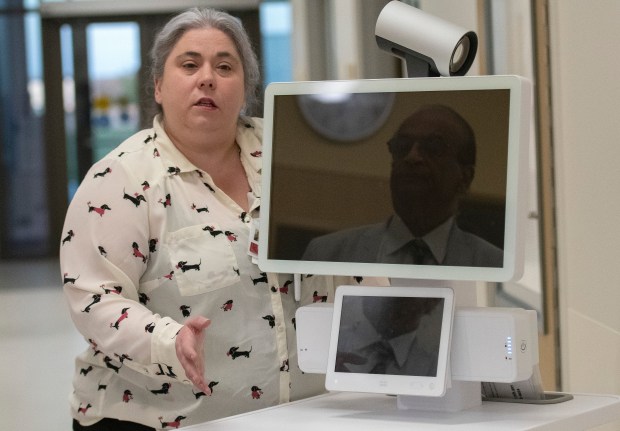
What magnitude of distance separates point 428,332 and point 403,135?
1.26ft

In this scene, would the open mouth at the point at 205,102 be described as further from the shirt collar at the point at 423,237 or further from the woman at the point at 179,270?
the shirt collar at the point at 423,237

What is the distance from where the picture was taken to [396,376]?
1.95m

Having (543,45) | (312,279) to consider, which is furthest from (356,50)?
(312,279)

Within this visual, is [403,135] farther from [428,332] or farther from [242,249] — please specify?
[242,249]

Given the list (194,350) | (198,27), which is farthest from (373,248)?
(198,27)

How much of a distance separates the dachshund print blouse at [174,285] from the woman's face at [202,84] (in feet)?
0.39

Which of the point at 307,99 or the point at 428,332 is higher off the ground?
the point at 307,99

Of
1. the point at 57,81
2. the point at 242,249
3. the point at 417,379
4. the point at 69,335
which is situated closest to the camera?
the point at 417,379

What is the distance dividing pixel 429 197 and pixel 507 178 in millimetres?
155

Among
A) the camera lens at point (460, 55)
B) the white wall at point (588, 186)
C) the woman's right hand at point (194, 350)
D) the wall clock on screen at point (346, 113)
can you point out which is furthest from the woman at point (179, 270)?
the white wall at point (588, 186)

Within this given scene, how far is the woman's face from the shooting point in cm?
254

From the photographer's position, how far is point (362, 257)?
78.7 inches

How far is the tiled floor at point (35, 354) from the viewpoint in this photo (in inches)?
212

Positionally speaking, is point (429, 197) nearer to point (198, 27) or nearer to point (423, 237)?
point (423, 237)
